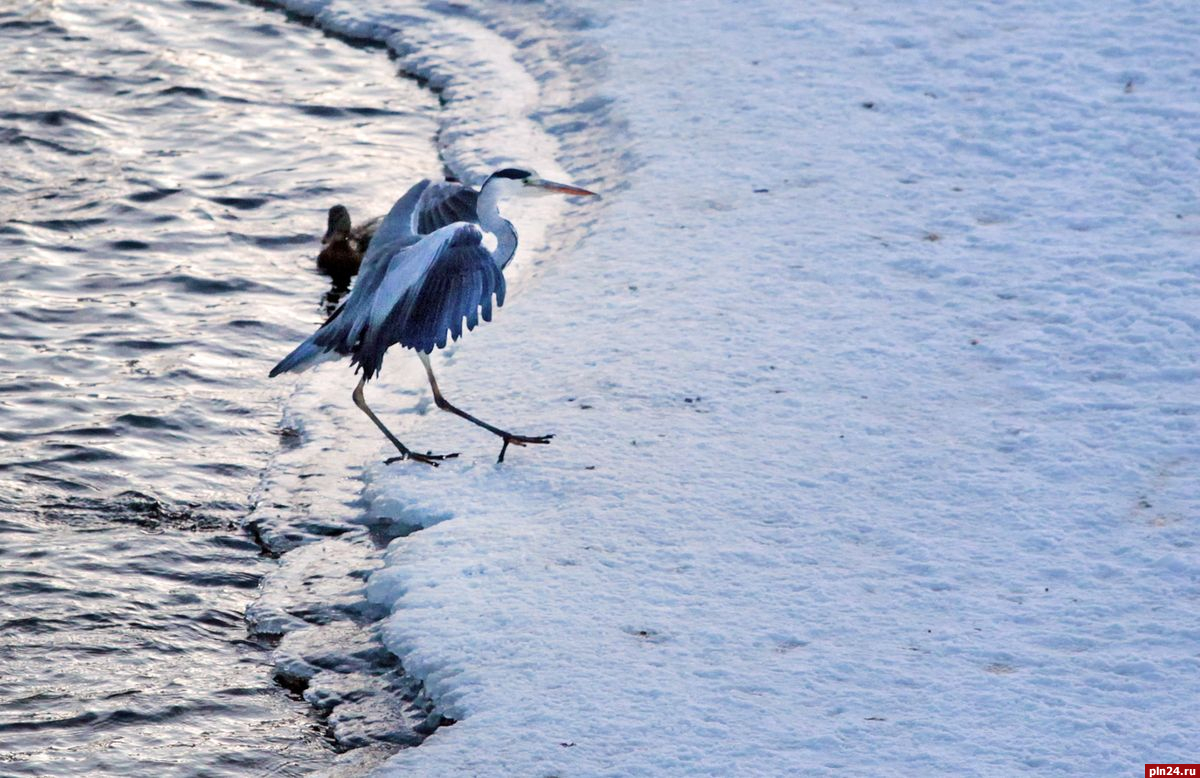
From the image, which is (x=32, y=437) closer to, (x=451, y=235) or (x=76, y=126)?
(x=451, y=235)

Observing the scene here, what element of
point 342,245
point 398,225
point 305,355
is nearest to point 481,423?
point 305,355

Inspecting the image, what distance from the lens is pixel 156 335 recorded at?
26.7 feet

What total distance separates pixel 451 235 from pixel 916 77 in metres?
4.44

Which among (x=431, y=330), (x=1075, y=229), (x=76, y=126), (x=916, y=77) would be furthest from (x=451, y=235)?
(x=76, y=126)

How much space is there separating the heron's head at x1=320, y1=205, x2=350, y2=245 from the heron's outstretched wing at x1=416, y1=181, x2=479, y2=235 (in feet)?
5.68

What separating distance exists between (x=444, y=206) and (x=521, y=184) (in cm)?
40

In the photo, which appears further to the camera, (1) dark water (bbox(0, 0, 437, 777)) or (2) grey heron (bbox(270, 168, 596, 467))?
(2) grey heron (bbox(270, 168, 596, 467))

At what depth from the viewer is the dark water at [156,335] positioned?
5320 mm

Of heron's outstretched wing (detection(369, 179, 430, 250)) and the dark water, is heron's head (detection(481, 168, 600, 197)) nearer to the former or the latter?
heron's outstretched wing (detection(369, 179, 430, 250))

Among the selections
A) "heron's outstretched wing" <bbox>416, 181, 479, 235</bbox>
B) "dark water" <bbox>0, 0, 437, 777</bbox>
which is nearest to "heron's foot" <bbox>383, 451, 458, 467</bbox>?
"dark water" <bbox>0, 0, 437, 777</bbox>

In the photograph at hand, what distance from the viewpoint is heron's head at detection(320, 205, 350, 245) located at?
911cm

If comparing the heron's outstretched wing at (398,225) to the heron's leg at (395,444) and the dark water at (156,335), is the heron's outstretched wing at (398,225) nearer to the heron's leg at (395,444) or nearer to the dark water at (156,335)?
the heron's leg at (395,444)

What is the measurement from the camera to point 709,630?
522cm

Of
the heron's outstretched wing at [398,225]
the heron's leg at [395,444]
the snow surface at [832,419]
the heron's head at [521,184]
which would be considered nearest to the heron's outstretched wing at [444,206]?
the heron's outstretched wing at [398,225]
